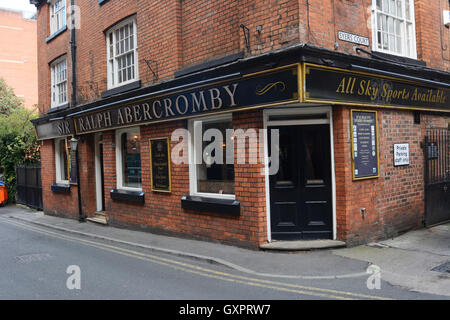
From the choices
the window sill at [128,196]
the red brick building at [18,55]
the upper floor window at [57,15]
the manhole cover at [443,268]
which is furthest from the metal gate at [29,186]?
the red brick building at [18,55]

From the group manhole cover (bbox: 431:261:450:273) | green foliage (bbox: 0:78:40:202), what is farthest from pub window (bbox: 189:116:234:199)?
green foliage (bbox: 0:78:40:202)

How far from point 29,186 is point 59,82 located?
586 cm

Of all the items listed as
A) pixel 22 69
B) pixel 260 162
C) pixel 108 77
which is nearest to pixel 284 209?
pixel 260 162

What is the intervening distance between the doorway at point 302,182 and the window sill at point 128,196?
4276 mm

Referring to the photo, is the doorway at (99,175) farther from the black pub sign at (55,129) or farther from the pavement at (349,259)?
the pavement at (349,259)

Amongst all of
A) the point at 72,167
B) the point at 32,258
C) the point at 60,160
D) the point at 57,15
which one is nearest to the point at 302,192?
the point at 32,258

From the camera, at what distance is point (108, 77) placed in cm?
1195

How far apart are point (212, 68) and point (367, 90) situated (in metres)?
3.24

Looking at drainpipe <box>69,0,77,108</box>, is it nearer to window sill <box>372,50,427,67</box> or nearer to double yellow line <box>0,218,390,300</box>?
double yellow line <box>0,218,390,300</box>

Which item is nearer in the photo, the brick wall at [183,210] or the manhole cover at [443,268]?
the manhole cover at [443,268]

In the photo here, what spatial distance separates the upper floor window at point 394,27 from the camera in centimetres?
851

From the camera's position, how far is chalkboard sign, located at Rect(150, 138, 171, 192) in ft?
31.6

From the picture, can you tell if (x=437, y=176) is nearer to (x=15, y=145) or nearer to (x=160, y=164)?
(x=160, y=164)

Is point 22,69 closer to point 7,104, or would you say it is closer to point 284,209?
point 7,104
